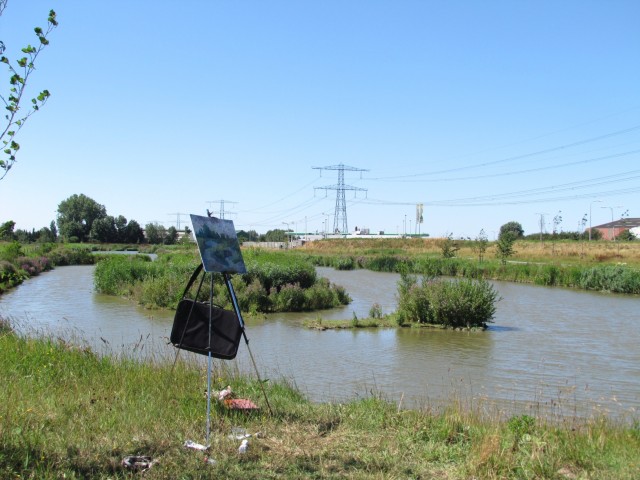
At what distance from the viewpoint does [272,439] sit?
6.14 metres

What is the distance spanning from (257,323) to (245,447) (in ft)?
51.1

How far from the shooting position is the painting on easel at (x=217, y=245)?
677cm

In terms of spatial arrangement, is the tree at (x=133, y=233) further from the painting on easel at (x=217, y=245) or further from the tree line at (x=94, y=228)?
the painting on easel at (x=217, y=245)

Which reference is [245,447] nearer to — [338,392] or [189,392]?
[189,392]

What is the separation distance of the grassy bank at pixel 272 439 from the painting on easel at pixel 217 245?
1.55 meters

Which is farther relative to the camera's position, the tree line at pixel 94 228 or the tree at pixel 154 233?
the tree at pixel 154 233

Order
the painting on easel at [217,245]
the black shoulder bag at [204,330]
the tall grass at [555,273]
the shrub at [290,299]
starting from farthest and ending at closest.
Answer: the tall grass at [555,273] → the shrub at [290,299] → the black shoulder bag at [204,330] → the painting on easel at [217,245]

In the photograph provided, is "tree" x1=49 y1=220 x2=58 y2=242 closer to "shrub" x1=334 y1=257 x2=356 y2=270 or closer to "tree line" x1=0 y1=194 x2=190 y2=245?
"tree line" x1=0 y1=194 x2=190 y2=245

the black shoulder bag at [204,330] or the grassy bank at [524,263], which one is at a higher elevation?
the grassy bank at [524,263]

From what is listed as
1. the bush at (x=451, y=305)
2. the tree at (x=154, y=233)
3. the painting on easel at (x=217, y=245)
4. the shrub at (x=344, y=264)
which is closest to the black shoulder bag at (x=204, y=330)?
the painting on easel at (x=217, y=245)

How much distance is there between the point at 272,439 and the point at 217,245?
7.38ft

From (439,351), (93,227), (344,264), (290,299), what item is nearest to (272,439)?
(439,351)

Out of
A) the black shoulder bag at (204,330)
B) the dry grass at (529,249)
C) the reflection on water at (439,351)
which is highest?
the dry grass at (529,249)

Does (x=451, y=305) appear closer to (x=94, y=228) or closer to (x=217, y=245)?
(x=217, y=245)
